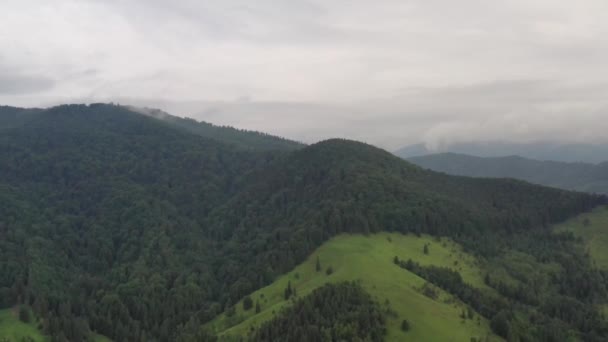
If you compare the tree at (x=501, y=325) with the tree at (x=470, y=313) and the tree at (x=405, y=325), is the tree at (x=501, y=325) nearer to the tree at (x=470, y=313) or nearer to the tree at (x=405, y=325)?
the tree at (x=470, y=313)

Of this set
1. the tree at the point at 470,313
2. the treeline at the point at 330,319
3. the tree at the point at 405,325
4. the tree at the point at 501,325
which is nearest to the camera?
the treeline at the point at 330,319

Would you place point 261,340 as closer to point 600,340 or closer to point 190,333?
point 190,333

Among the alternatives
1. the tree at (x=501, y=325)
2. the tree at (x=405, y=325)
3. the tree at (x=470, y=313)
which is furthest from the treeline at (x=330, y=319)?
the tree at (x=501, y=325)

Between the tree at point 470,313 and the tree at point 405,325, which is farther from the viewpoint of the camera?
the tree at point 470,313

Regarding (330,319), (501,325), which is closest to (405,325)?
(330,319)

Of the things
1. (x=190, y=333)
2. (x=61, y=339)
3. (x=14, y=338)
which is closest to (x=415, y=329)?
(x=190, y=333)

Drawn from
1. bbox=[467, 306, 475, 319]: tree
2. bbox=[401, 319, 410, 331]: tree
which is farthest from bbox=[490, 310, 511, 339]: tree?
bbox=[401, 319, 410, 331]: tree

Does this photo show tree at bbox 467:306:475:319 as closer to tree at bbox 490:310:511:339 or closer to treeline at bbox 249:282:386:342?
tree at bbox 490:310:511:339

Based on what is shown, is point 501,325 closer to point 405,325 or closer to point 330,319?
point 405,325
